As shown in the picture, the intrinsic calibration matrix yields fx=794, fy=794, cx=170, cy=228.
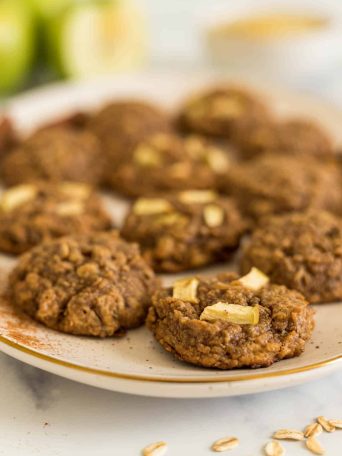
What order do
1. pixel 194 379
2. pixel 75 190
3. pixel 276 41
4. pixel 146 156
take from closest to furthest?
pixel 194 379
pixel 75 190
pixel 146 156
pixel 276 41

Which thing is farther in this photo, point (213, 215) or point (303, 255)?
point (213, 215)

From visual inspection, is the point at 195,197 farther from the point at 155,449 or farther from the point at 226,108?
the point at 155,449

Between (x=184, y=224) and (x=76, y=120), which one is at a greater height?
(x=76, y=120)

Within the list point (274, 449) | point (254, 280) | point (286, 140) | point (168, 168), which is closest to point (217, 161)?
point (168, 168)

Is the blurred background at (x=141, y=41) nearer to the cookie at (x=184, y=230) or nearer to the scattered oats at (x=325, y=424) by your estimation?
the cookie at (x=184, y=230)

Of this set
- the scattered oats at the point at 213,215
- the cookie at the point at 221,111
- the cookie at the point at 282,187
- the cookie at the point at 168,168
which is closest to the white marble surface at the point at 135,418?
the scattered oats at the point at 213,215

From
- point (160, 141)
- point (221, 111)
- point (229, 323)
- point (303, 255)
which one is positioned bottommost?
point (229, 323)

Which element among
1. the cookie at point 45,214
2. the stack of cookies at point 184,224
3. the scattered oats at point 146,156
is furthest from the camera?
the scattered oats at point 146,156
